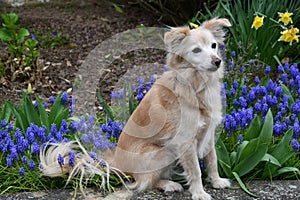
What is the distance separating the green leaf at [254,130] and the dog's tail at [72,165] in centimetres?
89

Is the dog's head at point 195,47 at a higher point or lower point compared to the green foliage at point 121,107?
higher

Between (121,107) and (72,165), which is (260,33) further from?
(72,165)

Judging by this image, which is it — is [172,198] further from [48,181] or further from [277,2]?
[277,2]

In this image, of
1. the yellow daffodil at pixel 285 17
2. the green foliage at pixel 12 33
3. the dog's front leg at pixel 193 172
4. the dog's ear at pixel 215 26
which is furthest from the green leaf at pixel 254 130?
the green foliage at pixel 12 33

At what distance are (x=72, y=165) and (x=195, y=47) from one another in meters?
1.07

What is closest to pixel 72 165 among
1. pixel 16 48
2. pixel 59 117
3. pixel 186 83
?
pixel 59 117

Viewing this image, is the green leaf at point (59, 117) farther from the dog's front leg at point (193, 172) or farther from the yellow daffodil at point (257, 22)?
the yellow daffodil at point (257, 22)

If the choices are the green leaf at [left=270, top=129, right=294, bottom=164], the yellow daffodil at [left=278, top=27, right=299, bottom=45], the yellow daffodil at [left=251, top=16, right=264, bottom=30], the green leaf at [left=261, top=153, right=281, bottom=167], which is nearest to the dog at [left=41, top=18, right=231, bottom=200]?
the green leaf at [left=261, top=153, right=281, bottom=167]

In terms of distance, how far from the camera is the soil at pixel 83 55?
11.7 ft

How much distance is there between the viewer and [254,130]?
151 inches

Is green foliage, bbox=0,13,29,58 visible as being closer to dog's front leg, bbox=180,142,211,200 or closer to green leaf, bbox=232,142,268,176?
dog's front leg, bbox=180,142,211,200

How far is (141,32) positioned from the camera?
6684mm

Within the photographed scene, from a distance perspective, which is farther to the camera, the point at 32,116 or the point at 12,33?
the point at 12,33

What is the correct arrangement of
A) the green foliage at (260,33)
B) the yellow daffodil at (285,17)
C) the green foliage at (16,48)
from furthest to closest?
the green foliage at (16,48), the green foliage at (260,33), the yellow daffodil at (285,17)
